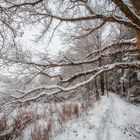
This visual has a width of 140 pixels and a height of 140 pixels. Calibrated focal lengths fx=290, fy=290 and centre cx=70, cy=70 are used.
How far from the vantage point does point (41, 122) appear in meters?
11.6

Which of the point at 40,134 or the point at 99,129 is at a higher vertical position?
the point at 40,134

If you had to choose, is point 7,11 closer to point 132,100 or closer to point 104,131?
point 104,131

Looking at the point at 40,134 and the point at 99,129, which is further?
the point at 99,129

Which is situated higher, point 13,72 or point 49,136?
point 13,72

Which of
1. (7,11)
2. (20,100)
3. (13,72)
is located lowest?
(20,100)

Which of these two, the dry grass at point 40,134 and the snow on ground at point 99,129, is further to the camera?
the snow on ground at point 99,129

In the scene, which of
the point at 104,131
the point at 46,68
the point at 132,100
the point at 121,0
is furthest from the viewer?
the point at 132,100

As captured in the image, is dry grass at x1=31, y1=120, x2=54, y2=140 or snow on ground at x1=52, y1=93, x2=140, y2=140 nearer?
dry grass at x1=31, y1=120, x2=54, y2=140

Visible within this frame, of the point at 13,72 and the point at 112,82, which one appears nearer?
the point at 13,72

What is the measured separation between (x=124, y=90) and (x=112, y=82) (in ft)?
12.4

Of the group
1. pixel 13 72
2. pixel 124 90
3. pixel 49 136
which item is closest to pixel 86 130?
pixel 49 136

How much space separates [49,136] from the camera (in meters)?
9.73

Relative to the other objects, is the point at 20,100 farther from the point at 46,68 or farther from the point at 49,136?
the point at 49,136

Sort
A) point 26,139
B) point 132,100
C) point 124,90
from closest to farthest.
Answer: point 26,139
point 132,100
point 124,90
